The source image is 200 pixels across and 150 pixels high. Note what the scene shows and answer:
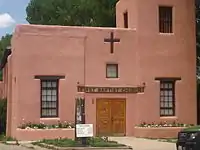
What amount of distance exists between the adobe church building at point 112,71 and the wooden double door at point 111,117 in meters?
0.05

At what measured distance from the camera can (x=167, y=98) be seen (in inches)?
1248

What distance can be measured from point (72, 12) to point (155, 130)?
21.4 meters

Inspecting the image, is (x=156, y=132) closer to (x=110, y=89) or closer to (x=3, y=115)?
(x=110, y=89)

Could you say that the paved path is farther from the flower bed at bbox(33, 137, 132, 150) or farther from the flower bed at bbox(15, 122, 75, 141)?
the flower bed at bbox(15, 122, 75, 141)

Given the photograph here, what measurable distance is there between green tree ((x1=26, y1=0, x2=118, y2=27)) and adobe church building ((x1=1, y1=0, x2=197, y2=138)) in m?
8.92

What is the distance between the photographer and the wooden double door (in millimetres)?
30672

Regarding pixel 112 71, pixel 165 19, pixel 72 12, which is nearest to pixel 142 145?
pixel 112 71

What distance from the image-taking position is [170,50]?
104 feet

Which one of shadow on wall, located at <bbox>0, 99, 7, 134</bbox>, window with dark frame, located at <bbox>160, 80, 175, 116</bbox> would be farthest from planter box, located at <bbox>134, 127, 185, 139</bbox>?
shadow on wall, located at <bbox>0, 99, 7, 134</bbox>

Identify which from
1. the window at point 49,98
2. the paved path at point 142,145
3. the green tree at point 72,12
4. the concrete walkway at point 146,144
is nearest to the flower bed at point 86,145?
the paved path at point 142,145

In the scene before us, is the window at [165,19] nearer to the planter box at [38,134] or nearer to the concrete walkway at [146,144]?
the concrete walkway at [146,144]

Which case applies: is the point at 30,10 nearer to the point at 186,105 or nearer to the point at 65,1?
the point at 65,1

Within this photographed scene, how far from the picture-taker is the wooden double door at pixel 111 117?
30672 mm

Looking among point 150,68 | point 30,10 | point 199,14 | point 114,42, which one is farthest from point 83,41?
point 30,10
